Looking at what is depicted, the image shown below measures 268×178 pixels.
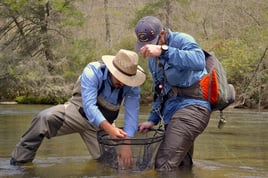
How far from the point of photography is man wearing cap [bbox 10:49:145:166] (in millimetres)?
5586

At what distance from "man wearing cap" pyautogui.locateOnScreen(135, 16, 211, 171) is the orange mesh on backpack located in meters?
0.04

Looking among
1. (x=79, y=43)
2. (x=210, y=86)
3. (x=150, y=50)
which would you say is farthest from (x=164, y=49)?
(x=79, y=43)

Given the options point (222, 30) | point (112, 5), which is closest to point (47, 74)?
point (222, 30)

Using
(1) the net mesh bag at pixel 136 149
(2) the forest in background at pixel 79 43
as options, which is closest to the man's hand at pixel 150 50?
(1) the net mesh bag at pixel 136 149

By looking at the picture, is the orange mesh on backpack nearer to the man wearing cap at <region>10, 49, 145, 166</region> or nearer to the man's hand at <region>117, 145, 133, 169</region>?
the man wearing cap at <region>10, 49, 145, 166</region>

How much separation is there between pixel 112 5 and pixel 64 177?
57.9 metres

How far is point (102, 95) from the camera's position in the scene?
5.89 metres

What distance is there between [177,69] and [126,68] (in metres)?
0.50

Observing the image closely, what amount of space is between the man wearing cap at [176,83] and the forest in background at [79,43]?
828 inches

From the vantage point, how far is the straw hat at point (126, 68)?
221 inches

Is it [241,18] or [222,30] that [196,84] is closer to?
[241,18]

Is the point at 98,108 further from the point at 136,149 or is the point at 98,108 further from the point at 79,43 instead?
the point at 79,43

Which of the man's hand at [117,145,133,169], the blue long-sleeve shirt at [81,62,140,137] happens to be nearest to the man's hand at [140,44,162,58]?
the blue long-sleeve shirt at [81,62,140,137]

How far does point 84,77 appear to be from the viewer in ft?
18.7
